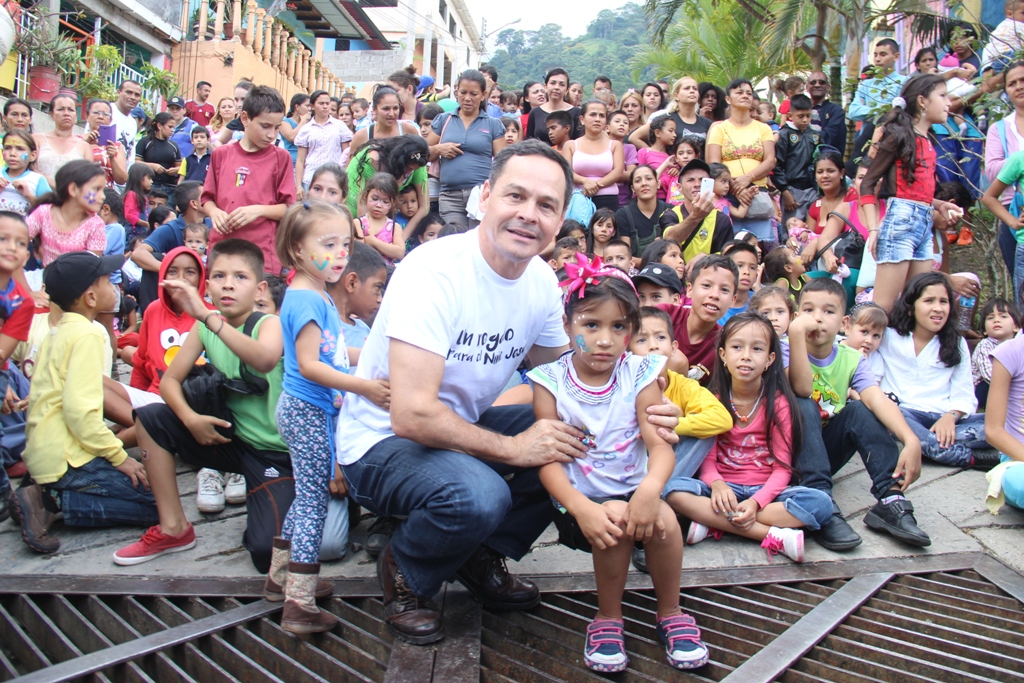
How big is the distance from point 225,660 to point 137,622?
1.57 feet

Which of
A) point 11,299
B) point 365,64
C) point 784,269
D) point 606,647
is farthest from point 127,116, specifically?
point 365,64

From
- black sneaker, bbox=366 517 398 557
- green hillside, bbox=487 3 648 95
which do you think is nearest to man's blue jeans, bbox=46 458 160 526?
black sneaker, bbox=366 517 398 557

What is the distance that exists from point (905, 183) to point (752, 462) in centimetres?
301

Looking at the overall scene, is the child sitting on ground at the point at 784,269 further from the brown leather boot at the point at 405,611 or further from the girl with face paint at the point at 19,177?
the girl with face paint at the point at 19,177

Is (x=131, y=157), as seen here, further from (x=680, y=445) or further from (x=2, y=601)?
(x=680, y=445)

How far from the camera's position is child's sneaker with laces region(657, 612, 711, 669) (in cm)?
247

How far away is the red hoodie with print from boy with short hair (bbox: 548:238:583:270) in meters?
2.37

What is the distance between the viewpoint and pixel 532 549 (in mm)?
3490

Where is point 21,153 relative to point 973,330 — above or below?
above

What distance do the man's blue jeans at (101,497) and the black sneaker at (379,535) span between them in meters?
1.04

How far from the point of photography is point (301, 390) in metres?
3.06

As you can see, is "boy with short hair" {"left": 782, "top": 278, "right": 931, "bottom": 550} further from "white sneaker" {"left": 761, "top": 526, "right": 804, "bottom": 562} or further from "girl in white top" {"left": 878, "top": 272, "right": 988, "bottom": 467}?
"girl in white top" {"left": 878, "top": 272, "right": 988, "bottom": 467}

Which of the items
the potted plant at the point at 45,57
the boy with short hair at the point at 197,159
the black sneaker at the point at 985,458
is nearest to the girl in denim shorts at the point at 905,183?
the black sneaker at the point at 985,458

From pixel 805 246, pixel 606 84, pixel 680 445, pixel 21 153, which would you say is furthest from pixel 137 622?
pixel 606 84
